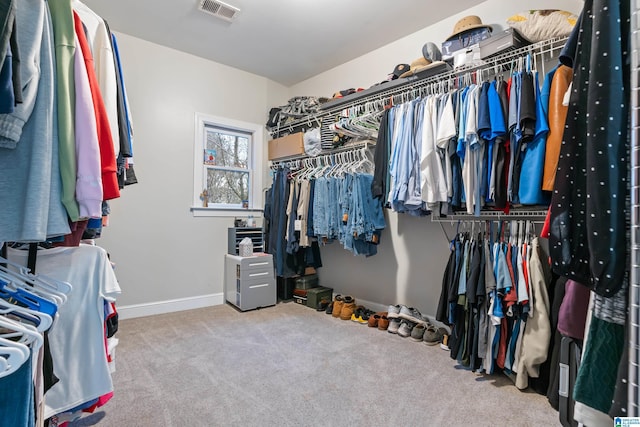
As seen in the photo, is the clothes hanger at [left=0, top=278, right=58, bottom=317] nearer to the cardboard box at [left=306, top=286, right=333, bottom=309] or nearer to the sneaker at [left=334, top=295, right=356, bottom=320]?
the sneaker at [left=334, top=295, right=356, bottom=320]

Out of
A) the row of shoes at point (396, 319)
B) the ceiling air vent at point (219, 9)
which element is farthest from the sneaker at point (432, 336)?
the ceiling air vent at point (219, 9)

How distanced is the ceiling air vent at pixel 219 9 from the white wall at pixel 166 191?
92 centimetres

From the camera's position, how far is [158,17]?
2844mm

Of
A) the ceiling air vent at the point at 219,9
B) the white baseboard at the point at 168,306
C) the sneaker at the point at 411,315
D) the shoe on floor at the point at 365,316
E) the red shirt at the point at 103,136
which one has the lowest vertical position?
the white baseboard at the point at 168,306

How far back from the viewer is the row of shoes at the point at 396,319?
97.7 inches

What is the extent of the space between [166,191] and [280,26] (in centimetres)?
200

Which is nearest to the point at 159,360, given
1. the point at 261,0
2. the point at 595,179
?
the point at 595,179

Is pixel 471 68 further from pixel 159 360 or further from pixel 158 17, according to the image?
pixel 159 360

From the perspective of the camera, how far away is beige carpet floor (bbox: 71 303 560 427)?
5.10 feet

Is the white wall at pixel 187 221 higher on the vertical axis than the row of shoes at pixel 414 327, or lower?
higher

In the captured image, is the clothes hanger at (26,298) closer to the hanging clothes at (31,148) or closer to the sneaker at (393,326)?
the hanging clothes at (31,148)

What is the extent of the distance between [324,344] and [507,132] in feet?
6.24

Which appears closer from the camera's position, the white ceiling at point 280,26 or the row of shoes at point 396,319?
the row of shoes at point 396,319

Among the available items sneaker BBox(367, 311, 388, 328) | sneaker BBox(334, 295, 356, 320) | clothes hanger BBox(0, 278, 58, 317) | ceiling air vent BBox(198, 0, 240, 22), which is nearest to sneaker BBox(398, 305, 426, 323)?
sneaker BBox(367, 311, 388, 328)
